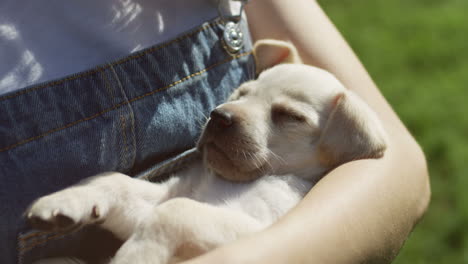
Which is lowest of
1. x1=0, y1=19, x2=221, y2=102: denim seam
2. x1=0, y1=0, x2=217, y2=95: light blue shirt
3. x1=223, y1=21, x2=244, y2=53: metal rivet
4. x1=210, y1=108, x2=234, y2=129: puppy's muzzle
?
x1=210, y1=108, x2=234, y2=129: puppy's muzzle

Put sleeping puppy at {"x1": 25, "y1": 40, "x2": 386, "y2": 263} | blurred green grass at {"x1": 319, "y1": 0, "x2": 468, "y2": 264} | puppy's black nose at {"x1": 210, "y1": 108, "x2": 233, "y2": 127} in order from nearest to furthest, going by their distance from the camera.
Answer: sleeping puppy at {"x1": 25, "y1": 40, "x2": 386, "y2": 263}, puppy's black nose at {"x1": 210, "y1": 108, "x2": 233, "y2": 127}, blurred green grass at {"x1": 319, "y1": 0, "x2": 468, "y2": 264}

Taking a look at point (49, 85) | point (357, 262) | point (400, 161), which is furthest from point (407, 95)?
point (49, 85)

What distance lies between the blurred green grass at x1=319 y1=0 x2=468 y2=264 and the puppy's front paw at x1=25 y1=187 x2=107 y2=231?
7.19 ft

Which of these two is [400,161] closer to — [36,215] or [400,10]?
[36,215]

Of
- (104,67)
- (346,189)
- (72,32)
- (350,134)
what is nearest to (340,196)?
(346,189)

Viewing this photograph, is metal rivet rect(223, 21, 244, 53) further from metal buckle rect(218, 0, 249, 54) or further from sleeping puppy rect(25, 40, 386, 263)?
sleeping puppy rect(25, 40, 386, 263)

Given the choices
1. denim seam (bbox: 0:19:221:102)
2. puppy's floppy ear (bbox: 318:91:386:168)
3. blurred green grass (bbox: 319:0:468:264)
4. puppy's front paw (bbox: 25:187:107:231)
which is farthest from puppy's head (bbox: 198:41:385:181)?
blurred green grass (bbox: 319:0:468:264)

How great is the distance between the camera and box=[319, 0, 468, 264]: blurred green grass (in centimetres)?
343

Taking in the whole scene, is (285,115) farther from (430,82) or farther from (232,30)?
(430,82)

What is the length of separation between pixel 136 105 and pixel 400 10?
4.33 m

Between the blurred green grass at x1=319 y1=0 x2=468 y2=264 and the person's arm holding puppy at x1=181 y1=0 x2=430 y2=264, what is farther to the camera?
the blurred green grass at x1=319 y1=0 x2=468 y2=264

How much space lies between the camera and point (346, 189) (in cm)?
171

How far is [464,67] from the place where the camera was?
15.2 ft

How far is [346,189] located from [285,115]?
389 mm
